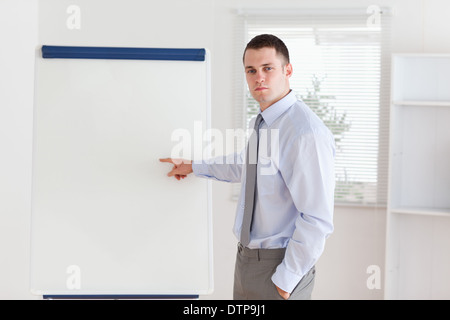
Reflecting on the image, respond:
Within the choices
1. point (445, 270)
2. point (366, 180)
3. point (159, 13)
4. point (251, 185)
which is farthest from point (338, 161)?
point (251, 185)

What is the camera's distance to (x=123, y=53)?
7.09ft

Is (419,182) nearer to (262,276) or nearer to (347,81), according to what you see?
(347,81)

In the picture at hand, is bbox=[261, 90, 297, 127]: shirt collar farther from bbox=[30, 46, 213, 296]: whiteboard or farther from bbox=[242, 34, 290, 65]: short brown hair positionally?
bbox=[30, 46, 213, 296]: whiteboard

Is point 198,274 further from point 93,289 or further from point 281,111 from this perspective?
point 281,111

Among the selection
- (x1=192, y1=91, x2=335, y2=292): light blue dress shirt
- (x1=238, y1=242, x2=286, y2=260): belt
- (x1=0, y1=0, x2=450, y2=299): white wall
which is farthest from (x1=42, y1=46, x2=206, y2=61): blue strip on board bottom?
(x1=0, y1=0, x2=450, y2=299): white wall

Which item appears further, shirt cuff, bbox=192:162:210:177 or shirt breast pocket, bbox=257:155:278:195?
shirt cuff, bbox=192:162:210:177

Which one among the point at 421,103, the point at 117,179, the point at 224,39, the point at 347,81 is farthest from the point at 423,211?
the point at 117,179

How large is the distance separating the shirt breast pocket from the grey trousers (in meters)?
0.20

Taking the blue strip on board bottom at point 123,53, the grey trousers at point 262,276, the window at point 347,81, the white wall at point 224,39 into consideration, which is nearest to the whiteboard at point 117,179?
the blue strip on board bottom at point 123,53

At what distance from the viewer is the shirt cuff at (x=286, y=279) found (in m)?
1.72

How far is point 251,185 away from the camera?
1.84 metres

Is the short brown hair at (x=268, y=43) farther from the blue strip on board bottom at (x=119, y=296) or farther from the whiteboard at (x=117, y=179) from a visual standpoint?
the blue strip on board bottom at (x=119, y=296)

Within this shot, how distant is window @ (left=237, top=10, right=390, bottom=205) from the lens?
11.0ft

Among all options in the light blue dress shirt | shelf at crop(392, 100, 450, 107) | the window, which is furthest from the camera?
the window
